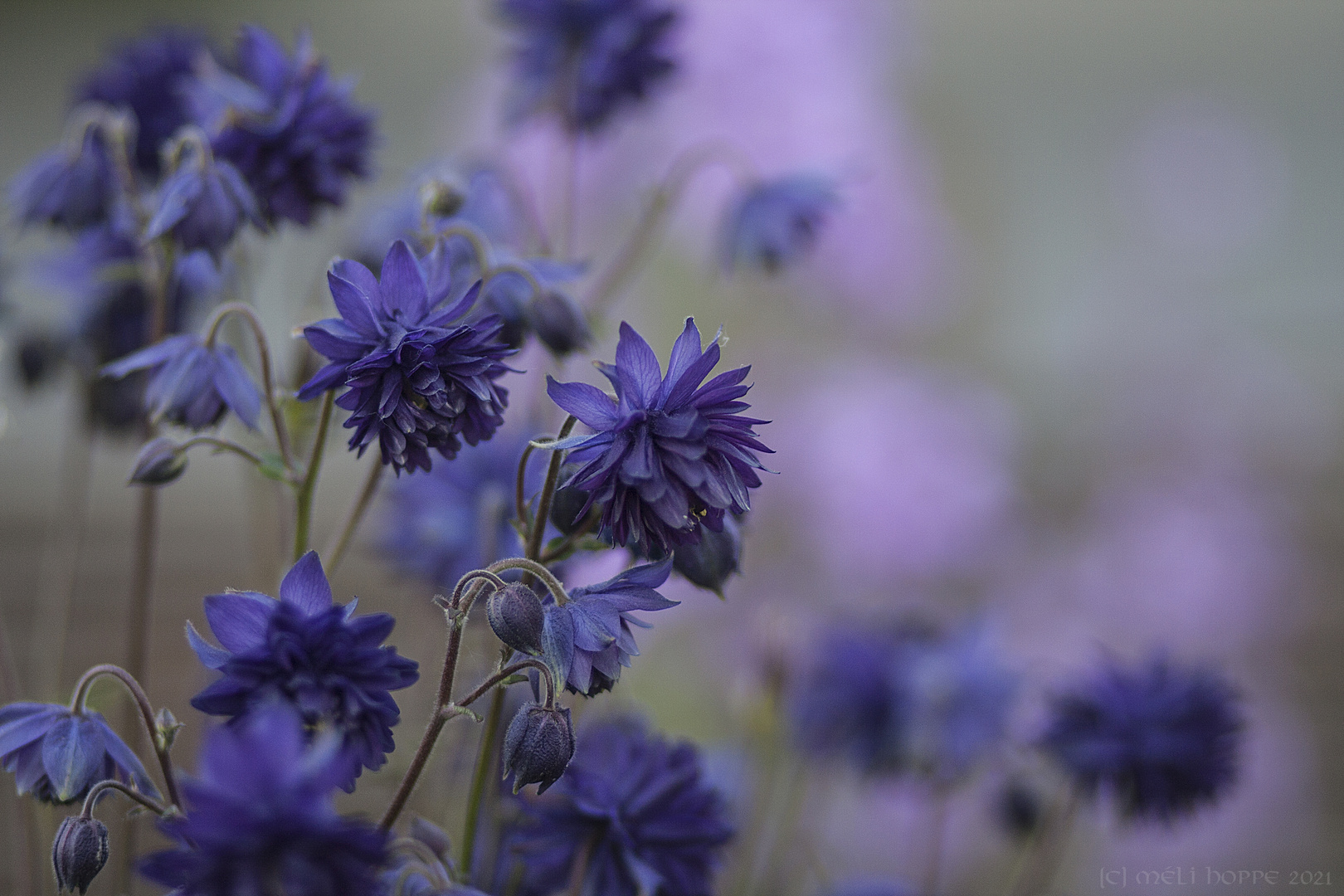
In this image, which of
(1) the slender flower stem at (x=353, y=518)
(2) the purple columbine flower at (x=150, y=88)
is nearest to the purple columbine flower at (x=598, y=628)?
(1) the slender flower stem at (x=353, y=518)

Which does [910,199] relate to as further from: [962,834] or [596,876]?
[596,876]

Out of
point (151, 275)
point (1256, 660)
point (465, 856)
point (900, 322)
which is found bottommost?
point (465, 856)

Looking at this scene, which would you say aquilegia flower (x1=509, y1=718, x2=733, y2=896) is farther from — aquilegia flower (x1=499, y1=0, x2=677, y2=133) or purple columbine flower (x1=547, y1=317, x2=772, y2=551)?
aquilegia flower (x1=499, y1=0, x2=677, y2=133)

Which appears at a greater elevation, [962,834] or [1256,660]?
[1256,660]

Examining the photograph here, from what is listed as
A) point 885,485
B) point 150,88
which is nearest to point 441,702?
point 150,88

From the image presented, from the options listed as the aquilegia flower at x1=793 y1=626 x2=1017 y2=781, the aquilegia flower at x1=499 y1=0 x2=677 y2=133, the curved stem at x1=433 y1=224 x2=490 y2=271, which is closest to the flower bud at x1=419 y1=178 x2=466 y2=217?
the curved stem at x1=433 y1=224 x2=490 y2=271

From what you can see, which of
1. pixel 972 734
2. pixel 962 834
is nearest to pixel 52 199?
pixel 972 734
